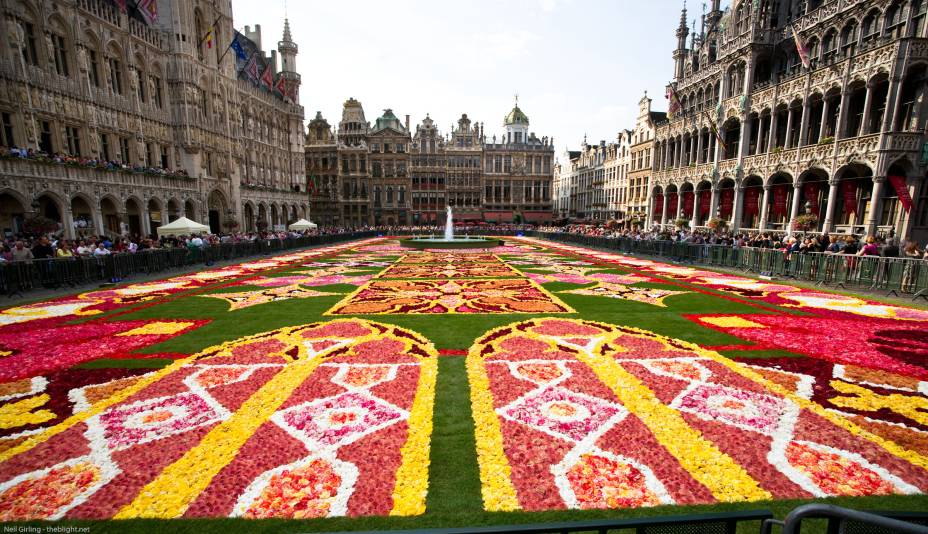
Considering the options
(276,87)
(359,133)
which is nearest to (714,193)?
(276,87)

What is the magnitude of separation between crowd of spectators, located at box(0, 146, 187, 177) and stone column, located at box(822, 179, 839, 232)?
146 ft

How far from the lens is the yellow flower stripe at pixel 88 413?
4.05 m

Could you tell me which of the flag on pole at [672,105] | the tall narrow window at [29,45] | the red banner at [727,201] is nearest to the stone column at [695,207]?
the red banner at [727,201]

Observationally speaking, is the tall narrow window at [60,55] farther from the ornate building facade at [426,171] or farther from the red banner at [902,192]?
the red banner at [902,192]

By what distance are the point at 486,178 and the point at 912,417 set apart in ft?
228

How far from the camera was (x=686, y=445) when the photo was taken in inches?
162

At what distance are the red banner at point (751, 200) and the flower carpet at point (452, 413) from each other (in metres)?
23.8

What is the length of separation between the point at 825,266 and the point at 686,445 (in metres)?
13.7

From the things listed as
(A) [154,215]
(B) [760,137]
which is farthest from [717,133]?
(A) [154,215]

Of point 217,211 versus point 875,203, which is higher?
point 875,203

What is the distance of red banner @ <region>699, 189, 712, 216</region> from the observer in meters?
34.7

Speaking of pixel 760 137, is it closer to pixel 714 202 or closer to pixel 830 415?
pixel 714 202

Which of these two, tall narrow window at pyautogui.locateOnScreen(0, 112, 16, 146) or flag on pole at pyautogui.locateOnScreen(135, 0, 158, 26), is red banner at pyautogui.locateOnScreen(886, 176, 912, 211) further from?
tall narrow window at pyautogui.locateOnScreen(0, 112, 16, 146)

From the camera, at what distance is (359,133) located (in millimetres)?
66125
